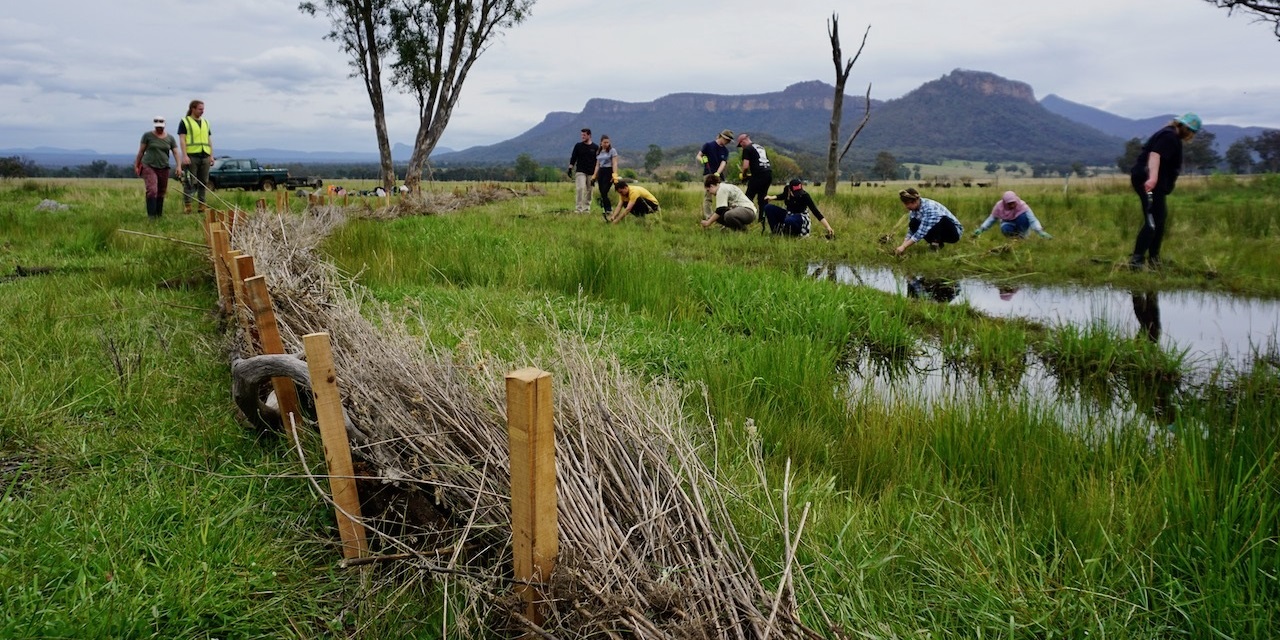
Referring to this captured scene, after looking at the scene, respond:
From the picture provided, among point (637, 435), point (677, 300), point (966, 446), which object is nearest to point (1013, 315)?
point (677, 300)

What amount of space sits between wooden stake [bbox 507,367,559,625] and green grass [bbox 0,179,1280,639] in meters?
0.49

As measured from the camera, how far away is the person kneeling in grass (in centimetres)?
1200

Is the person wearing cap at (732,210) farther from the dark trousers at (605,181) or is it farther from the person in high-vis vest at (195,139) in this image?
the person in high-vis vest at (195,139)

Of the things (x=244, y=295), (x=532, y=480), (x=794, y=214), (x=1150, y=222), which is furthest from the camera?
(x=794, y=214)

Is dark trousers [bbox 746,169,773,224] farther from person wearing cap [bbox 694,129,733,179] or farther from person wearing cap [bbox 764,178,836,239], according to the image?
person wearing cap [bbox 694,129,733,179]

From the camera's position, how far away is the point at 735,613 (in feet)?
5.08

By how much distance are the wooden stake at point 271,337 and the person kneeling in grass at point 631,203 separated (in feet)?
29.9

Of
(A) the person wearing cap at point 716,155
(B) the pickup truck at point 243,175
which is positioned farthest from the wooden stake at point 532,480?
(B) the pickup truck at point 243,175

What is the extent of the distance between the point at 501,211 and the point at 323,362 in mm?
12239

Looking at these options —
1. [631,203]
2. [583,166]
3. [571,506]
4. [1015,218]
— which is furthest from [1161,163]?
[583,166]

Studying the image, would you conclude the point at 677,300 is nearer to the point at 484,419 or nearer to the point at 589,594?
the point at 484,419

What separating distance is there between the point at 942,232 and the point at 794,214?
6.91 ft

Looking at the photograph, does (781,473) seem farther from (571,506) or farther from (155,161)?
(155,161)

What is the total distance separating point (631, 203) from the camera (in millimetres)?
12164
